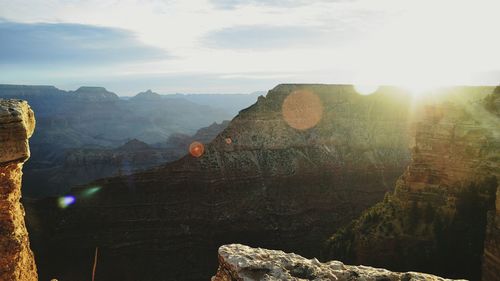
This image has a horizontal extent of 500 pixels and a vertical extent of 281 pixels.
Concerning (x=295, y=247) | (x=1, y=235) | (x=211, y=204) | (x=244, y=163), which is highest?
(x=1, y=235)

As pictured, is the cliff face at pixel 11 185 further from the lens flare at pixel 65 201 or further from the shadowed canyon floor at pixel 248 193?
the lens flare at pixel 65 201

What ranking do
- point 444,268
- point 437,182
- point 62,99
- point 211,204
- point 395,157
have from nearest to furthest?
point 444,268 → point 437,182 → point 211,204 → point 395,157 → point 62,99

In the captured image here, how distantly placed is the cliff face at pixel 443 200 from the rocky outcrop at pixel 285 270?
2076cm

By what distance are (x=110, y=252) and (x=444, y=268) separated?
29192 millimetres

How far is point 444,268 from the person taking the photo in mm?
25719

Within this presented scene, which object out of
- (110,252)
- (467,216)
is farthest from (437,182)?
(110,252)

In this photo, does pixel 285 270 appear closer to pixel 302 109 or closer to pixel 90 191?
pixel 90 191

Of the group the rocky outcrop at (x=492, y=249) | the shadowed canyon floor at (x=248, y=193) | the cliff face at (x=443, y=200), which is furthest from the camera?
the shadowed canyon floor at (x=248, y=193)

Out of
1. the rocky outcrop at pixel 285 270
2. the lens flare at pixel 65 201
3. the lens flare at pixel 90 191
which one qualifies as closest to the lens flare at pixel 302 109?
the lens flare at pixel 90 191

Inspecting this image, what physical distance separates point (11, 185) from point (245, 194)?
127 ft

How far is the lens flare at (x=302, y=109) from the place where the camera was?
198ft

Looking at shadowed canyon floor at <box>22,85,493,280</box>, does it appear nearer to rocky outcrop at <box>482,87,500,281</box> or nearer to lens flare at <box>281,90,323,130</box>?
lens flare at <box>281,90,323,130</box>

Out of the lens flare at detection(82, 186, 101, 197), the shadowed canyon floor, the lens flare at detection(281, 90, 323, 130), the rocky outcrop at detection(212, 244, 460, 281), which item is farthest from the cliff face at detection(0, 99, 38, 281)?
the lens flare at detection(281, 90, 323, 130)

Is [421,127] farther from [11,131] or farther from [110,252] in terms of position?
[110,252]
